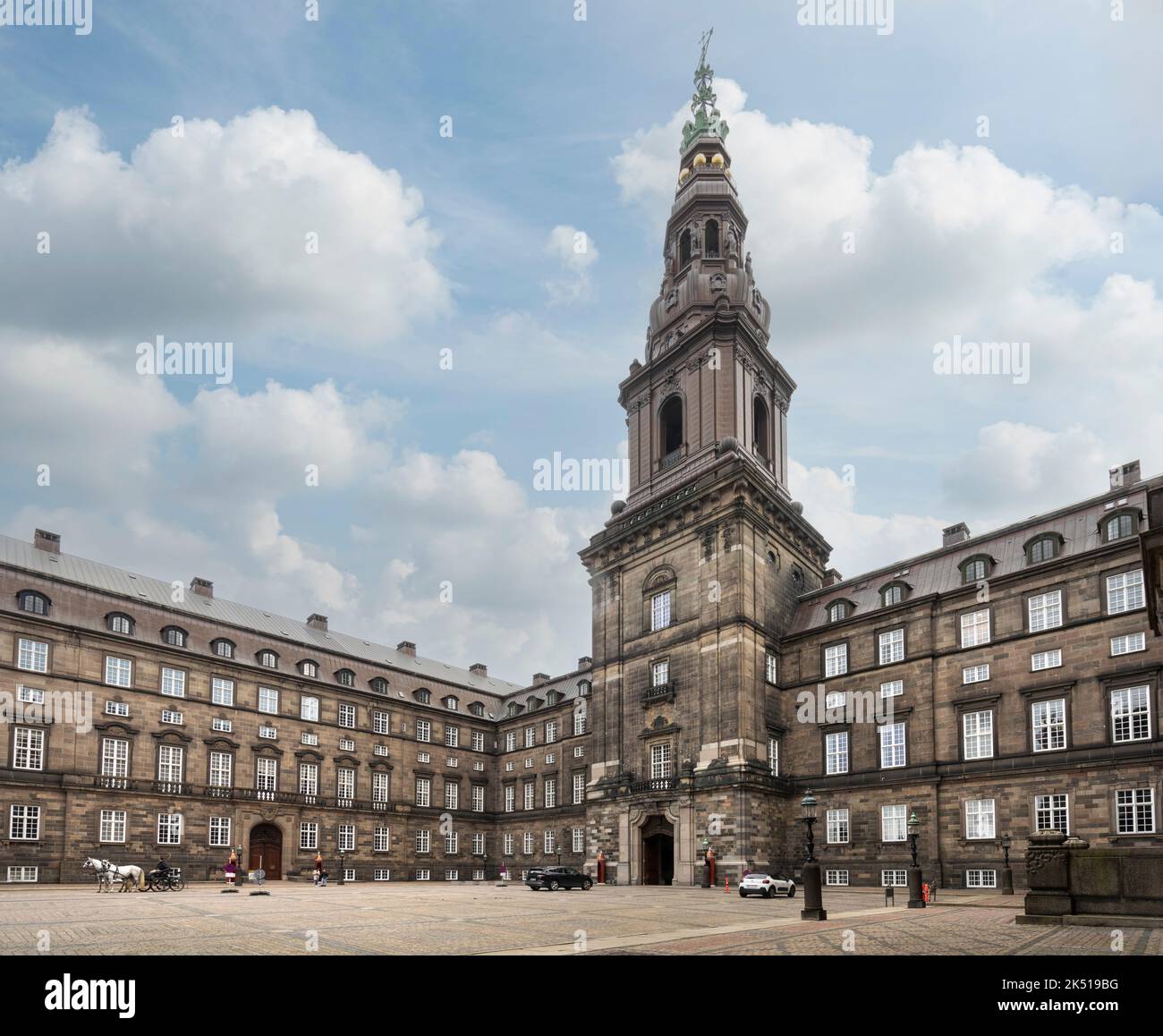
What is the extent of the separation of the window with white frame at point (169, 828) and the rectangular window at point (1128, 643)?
54695 mm

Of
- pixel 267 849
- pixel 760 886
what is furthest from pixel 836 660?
pixel 267 849

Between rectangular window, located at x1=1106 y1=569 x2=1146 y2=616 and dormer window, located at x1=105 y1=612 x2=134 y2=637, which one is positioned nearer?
rectangular window, located at x1=1106 y1=569 x2=1146 y2=616

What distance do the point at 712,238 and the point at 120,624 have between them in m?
49.5

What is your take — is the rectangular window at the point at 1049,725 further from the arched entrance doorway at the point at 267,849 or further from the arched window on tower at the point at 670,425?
the arched entrance doorway at the point at 267,849

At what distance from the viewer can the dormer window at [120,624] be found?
195 feet

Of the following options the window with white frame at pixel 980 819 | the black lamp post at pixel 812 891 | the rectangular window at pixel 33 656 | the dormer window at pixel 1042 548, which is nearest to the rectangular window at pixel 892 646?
the dormer window at pixel 1042 548

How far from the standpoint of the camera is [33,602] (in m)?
56.1

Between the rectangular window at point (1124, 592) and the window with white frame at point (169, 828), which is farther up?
the rectangular window at point (1124, 592)

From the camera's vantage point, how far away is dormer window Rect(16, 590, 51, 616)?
182 ft

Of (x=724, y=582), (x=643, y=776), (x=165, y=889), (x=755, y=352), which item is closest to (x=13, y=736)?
(x=165, y=889)

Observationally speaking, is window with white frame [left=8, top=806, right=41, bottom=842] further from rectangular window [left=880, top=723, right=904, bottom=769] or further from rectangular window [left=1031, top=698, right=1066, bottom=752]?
rectangular window [left=1031, top=698, right=1066, bottom=752]

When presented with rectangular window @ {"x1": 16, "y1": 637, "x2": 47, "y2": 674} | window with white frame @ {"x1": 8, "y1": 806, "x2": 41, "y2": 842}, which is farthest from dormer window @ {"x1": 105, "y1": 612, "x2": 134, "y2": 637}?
window with white frame @ {"x1": 8, "y1": 806, "x2": 41, "y2": 842}

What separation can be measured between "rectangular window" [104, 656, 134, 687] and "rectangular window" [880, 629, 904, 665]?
46.3 m
